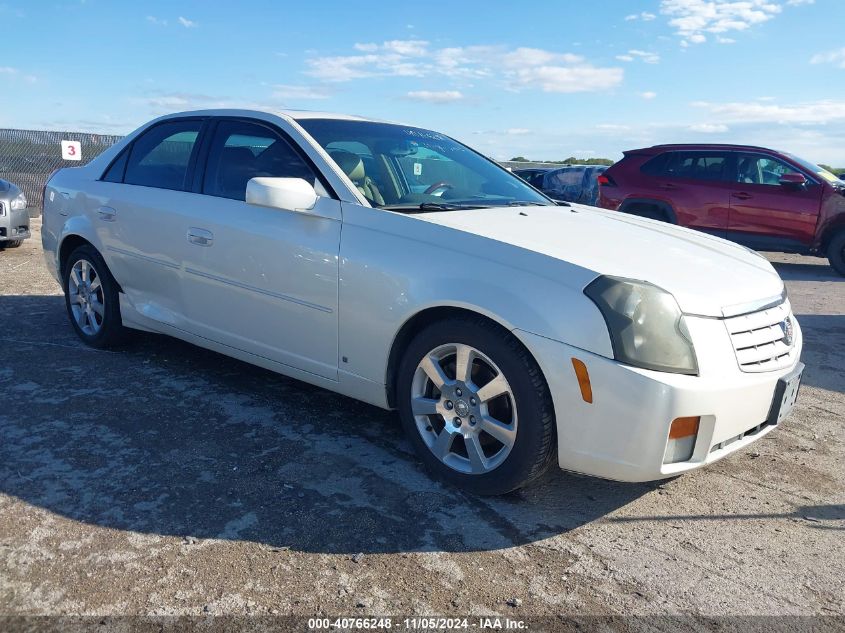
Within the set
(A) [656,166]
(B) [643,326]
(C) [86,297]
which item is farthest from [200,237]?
(A) [656,166]

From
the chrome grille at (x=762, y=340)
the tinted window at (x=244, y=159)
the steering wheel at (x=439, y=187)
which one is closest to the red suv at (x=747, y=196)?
the steering wheel at (x=439, y=187)

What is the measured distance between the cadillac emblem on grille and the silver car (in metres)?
9.26

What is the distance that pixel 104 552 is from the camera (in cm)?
257

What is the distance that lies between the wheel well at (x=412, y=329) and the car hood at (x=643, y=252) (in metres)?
0.34

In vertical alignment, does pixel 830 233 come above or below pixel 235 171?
below

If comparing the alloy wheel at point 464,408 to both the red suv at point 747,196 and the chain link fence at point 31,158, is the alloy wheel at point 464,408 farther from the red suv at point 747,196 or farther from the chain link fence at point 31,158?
the chain link fence at point 31,158

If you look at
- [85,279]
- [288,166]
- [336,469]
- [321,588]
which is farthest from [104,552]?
[85,279]

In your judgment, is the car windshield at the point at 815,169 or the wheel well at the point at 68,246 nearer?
the wheel well at the point at 68,246

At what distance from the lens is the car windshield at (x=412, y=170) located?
362 centimetres

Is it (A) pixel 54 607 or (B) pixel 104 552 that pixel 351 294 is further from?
(A) pixel 54 607

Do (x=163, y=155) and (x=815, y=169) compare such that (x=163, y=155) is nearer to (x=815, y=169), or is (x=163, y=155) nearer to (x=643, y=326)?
(x=643, y=326)

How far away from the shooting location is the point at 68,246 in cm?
517

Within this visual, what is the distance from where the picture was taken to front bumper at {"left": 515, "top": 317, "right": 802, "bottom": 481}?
2.61 metres

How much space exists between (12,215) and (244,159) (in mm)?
6771
